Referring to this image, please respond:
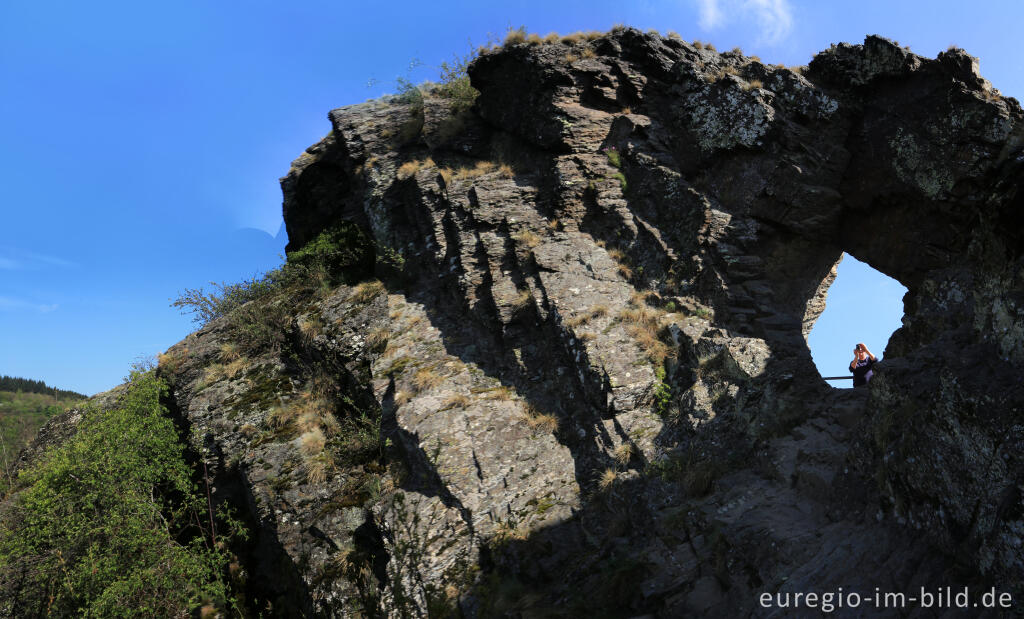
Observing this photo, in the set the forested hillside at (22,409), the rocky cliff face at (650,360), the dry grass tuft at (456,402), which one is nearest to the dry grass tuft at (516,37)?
the rocky cliff face at (650,360)

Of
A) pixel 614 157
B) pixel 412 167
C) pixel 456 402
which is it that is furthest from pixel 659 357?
pixel 412 167

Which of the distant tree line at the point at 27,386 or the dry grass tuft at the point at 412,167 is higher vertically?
the distant tree line at the point at 27,386

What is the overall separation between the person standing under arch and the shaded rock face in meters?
1.53

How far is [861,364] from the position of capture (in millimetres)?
12828

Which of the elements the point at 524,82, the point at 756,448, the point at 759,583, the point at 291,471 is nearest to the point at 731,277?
the point at 756,448

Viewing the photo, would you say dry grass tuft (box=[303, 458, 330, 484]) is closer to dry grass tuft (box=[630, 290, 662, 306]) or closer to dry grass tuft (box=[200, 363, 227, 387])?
dry grass tuft (box=[200, 363, 227, 387])

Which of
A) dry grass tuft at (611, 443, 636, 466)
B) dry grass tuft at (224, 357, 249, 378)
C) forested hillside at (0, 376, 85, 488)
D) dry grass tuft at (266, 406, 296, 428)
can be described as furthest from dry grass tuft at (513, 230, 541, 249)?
forested hillside at (0, 376, 85, 488)

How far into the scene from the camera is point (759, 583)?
6.99m

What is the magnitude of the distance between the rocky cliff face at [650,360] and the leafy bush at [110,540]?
4.57ft

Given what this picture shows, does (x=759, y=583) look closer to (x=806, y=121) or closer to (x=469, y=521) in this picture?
(x=469, y=521)

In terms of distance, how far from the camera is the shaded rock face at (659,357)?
21.0ft

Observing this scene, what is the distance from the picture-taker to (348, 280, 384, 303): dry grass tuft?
658 inches

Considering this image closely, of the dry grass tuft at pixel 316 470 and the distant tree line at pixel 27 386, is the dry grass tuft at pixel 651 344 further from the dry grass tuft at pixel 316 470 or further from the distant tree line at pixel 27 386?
the distant tree line at pixel 27 386

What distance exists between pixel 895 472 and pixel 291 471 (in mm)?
12980
